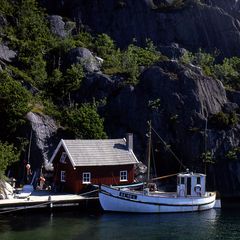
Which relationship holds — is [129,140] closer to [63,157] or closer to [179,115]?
[63,157]

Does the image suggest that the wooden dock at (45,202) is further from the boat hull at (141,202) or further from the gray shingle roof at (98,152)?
the gray shingle roof at (98,152)

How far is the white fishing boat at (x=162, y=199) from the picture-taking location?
1860 inches

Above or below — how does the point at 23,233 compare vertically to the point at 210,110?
below

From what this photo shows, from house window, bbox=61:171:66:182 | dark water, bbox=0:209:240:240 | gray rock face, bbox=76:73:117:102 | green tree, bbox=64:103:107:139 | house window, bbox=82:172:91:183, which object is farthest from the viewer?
gray rock face, bbox=76:73:117:102

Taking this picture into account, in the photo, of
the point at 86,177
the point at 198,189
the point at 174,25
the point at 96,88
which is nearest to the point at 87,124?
the point at 86,177

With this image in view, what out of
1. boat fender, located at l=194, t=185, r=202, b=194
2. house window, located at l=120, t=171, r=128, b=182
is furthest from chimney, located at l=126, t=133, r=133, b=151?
boat fender, located at l=194, t=185, r=202, b=194

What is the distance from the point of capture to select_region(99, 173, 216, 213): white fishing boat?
155 feet

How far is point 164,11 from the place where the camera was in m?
89.2

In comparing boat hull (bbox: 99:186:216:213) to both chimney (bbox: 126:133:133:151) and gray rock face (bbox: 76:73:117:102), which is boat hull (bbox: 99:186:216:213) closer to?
chimney (bbox: 126:133:133:151)

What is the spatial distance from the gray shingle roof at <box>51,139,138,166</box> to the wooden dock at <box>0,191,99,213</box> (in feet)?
12.2

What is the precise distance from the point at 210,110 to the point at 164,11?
31588 mm

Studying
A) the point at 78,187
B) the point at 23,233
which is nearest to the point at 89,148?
the point at 78,187

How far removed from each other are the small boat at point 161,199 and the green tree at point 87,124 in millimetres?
10539

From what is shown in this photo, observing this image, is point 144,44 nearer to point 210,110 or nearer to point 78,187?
point 210,110
